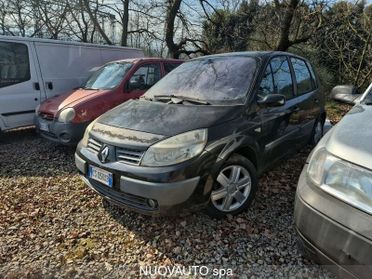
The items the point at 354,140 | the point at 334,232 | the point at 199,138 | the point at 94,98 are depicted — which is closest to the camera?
the point at 334,232

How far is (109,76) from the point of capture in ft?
20.4

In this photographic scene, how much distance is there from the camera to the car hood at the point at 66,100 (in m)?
5.49

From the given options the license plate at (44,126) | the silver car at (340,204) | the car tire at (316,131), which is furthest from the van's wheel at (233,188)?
the license plate at (44,126)

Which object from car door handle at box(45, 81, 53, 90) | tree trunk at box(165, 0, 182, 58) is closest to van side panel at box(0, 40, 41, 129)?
car door handle at box(45, 81, 53, 90)

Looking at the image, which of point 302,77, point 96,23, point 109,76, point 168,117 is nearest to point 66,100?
point 109,76

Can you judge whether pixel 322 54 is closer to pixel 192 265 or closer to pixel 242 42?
pixel 242 42

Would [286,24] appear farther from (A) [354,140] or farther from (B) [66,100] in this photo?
(A) [354,140]

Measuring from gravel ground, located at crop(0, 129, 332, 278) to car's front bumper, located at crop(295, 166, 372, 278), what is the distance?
27.8 inches

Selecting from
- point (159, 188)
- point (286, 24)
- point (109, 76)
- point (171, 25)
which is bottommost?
point (159, 188)

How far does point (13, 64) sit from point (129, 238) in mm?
4880

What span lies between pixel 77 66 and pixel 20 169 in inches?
128

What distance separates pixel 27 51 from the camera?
632 cm

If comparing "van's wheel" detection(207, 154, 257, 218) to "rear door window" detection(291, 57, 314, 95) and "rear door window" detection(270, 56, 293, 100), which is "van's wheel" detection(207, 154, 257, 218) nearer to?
"rear door window" detection(270, 56, 293, 100)

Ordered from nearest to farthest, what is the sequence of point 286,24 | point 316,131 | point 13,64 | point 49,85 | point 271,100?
1. point 271,100
2. point 316,131
3. point 13,64
4. point 49,85
5. point 286,24
